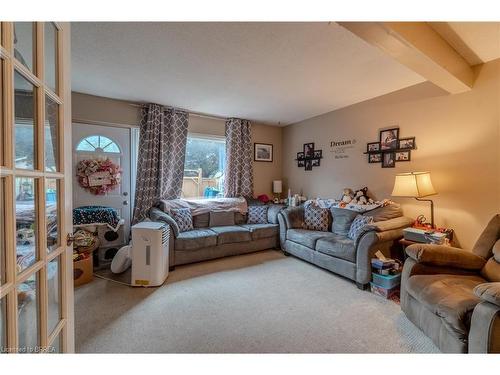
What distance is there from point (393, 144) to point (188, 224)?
3.04m

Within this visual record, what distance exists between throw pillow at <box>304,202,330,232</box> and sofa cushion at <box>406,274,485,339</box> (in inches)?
61.6

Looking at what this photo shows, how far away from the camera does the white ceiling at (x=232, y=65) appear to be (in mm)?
1760

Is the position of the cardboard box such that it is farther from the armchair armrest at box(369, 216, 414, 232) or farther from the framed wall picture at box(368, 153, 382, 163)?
the framed wall picture at box(368, 153, 382, 163)

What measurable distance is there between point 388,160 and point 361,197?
0.60 metres

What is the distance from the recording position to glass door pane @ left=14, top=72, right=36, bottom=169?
27.3 inches

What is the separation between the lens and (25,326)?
74cm

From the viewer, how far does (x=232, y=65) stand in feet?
7.45

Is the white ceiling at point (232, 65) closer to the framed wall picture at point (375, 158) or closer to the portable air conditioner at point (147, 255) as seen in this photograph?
the framed wall picture at point (375, 158)

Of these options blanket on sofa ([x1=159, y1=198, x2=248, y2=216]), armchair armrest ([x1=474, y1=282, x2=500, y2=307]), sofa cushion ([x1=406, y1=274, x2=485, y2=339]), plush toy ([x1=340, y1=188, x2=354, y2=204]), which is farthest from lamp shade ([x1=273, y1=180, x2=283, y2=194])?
armchair armrest ([x1=474, y1=282, x2=500, y2=307])

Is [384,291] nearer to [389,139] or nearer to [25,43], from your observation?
[389,139]

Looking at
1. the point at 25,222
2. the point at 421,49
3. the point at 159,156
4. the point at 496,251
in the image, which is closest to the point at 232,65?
the point at 421,49

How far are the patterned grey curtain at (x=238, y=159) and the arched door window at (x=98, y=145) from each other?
1809 millimetres
